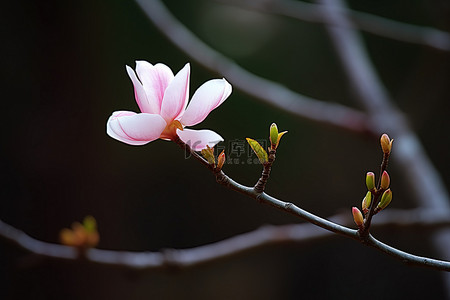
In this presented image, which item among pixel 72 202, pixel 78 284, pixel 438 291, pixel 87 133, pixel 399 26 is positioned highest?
pixel 399 26

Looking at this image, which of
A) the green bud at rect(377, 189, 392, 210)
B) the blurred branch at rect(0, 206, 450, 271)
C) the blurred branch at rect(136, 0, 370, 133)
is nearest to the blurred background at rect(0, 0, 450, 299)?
the blurred branch at rect(136, 0, 370, 133)

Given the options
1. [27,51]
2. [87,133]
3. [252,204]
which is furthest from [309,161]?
[27,51]

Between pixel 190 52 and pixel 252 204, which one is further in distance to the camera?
pixel 252 204

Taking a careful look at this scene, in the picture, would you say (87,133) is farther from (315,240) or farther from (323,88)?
(315,240)

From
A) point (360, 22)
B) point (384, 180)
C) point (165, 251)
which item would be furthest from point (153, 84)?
point (360, 22)

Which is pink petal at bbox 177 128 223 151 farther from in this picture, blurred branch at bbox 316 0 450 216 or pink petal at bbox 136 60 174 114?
blurred branch at bbox 316 0 450 216

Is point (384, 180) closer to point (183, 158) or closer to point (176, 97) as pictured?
point (176, 97)

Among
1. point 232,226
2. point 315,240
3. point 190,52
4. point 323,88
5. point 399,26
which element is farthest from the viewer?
point 323,88
